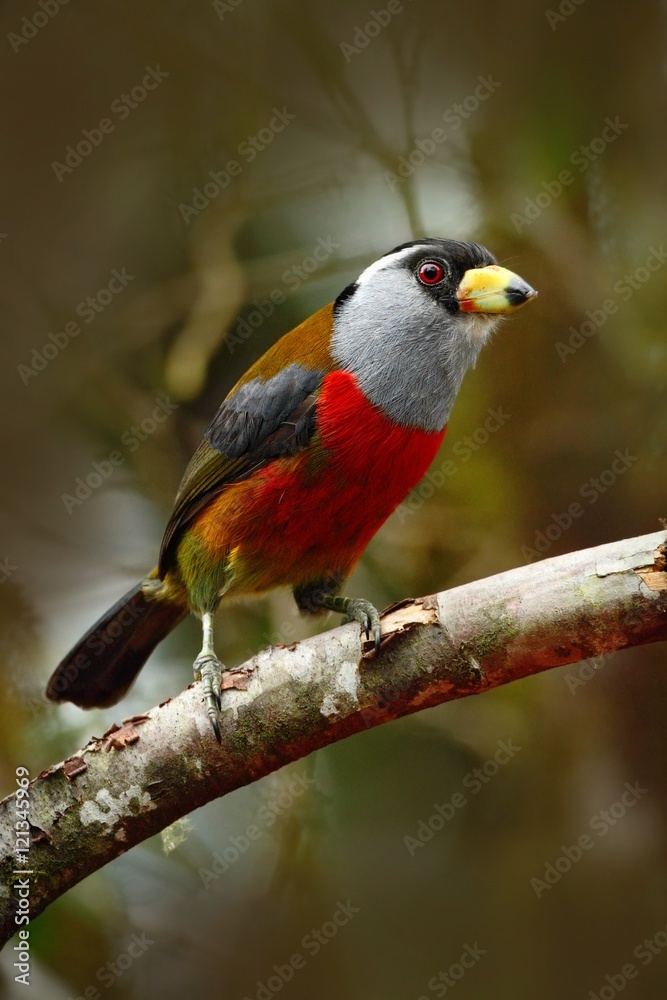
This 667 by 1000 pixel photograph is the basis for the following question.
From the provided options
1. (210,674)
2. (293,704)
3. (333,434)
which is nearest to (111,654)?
(210,674)

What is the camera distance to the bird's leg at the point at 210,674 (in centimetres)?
215

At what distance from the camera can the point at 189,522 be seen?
3049 millimetres

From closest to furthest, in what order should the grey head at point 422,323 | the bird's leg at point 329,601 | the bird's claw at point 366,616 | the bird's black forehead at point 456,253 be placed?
the bird's claw at point 366,616 < the bird's leg at point 329,601 < the grey head at point 422,323 < the bird's black forehead at point 456,253

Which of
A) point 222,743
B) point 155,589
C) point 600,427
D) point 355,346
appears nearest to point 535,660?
point 222,743

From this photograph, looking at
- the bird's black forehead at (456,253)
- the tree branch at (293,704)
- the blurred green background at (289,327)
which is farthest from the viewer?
the blurred green background at (289,327)

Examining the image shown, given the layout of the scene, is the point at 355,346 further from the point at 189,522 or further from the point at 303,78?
the point at 303,78

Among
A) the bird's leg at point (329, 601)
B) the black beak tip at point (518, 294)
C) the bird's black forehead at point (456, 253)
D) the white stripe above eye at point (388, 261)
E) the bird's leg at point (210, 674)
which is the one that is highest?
the white stripe above eye at point (388, 261)

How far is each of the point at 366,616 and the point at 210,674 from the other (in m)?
0.42

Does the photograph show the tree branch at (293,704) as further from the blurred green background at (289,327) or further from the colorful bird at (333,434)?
the blurred green background at (289,327)

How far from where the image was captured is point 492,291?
2826mm

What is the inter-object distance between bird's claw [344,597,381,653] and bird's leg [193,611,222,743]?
0.38 metres

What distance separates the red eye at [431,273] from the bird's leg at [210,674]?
1249mm

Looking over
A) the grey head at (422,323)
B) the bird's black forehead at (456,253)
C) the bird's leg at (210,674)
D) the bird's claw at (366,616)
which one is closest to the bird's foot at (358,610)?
the bird's claw at (366,616)

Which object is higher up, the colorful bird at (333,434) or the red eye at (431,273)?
the red eye at (431,273)
